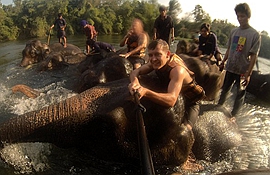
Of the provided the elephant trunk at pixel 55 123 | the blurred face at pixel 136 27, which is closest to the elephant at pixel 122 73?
the blurred face at pixel 136 27

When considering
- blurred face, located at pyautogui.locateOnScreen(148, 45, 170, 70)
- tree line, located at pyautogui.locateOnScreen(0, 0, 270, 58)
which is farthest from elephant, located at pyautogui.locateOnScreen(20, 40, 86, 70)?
tree line, located at pyautogui.locateOnScreen(0, 0, 270, 58)

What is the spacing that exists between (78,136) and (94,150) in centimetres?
32

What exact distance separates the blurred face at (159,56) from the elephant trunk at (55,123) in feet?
3.05

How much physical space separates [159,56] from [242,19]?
2.34 metres

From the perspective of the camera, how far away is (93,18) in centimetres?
4647

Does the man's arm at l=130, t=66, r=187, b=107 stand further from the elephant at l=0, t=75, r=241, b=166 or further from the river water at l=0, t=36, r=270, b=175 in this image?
the river water at l=0, t=36, r=270, b=175

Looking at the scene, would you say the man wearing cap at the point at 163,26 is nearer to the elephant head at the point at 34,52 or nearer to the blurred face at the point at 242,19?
the blurred face at the point at 242,19

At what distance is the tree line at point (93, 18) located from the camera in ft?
123

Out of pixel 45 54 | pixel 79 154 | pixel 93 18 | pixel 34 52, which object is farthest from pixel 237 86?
pixel 93 18

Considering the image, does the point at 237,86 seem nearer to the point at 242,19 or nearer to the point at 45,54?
the point at 242,19

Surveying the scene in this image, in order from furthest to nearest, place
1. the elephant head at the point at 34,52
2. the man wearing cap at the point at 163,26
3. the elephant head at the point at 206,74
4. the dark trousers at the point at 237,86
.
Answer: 1. the elephant head at the point at 34,52
2. the man wearing cap at the point at 163,26
3. the elephant head at the point at 206,74
4. the dark trousers at the point at 237,86

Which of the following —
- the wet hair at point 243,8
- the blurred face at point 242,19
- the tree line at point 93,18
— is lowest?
the tree line at point 93,18

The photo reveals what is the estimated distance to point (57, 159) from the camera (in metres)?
4.32

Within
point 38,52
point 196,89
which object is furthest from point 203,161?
point 38,52
